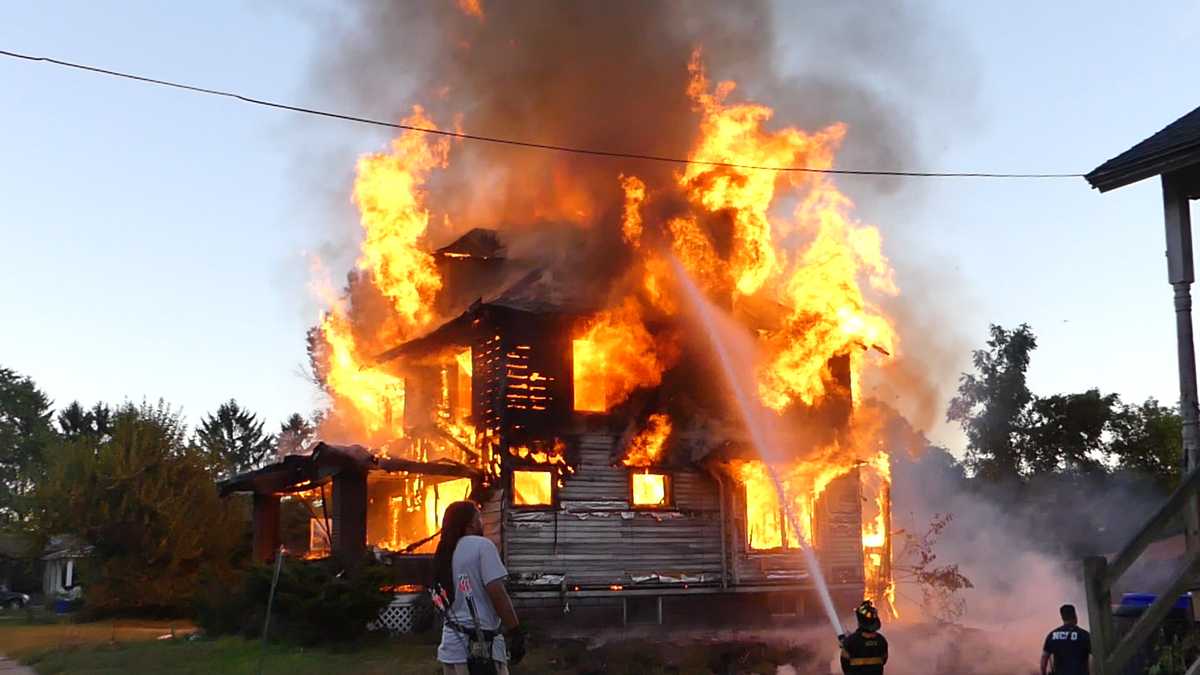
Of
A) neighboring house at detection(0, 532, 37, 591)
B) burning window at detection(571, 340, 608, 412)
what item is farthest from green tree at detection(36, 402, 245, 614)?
neighboring house at detection(0, 532, 37, 591)

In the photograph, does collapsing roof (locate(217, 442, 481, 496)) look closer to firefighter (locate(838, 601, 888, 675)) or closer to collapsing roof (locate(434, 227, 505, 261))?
collapsing roof (locate(434, 227, 505, 261))

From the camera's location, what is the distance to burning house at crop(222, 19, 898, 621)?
21641 millimetres

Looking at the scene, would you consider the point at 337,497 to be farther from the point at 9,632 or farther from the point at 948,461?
the point at 948,461

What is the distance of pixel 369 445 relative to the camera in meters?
27.6

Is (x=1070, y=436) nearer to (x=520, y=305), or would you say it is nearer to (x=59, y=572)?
(x=520, y=305)

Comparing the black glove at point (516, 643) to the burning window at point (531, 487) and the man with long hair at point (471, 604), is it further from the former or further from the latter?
the burning window at point (531, 487)

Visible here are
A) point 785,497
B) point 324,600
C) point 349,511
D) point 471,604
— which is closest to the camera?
point 471,604

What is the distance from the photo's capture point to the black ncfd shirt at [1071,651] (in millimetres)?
9023

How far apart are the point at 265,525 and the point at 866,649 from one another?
58.8 feet

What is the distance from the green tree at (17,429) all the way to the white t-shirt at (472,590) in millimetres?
78057

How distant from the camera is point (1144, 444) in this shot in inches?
1770

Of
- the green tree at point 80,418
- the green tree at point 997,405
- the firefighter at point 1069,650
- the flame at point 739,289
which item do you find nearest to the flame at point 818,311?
the flame at point 739,289

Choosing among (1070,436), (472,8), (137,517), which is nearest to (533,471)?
(472,8)

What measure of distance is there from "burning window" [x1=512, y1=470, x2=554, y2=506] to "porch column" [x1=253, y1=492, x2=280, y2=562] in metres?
5.87
